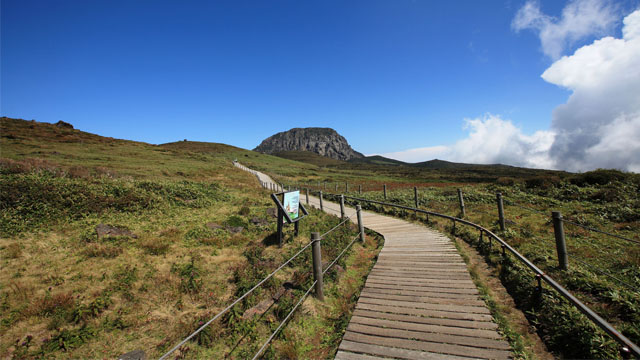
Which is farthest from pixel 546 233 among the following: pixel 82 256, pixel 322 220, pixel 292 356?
pixel 82 256

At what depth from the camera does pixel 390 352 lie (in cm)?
413

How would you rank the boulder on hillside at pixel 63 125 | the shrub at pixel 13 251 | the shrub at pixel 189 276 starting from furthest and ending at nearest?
the boulder on hillside at pixel 63 125 → the shrub at pixel 13 251 → the shrub at pixel 189 276

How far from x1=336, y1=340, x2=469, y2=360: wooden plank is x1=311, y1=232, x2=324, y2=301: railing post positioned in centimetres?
154

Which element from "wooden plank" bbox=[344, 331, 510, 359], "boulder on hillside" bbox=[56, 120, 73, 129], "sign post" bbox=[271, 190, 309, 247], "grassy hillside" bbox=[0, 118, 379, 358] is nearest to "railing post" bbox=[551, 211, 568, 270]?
"wooden plank" bbox=[344, 331, 510, 359]

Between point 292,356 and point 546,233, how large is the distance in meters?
10.4

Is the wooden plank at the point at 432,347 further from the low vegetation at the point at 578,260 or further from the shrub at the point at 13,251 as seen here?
the shrub at the point at 13,251

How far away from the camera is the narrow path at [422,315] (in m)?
4.12

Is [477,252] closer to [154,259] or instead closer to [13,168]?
[154,259]

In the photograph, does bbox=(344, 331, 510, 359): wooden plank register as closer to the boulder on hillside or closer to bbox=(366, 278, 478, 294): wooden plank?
bbox=(366, 278, 478, 294): wooden plank

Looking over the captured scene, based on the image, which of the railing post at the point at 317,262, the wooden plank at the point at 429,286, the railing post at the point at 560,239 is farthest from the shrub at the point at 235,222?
the railing post at the point at 560,239

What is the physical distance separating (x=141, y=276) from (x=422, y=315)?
6970 millimetres

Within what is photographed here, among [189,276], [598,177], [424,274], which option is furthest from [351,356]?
[598,177]

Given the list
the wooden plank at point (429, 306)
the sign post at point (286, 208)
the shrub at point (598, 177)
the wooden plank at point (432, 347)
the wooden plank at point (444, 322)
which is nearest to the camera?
the wooden plank at point (432, 347)

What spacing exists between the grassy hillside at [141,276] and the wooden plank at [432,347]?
0.61 m
